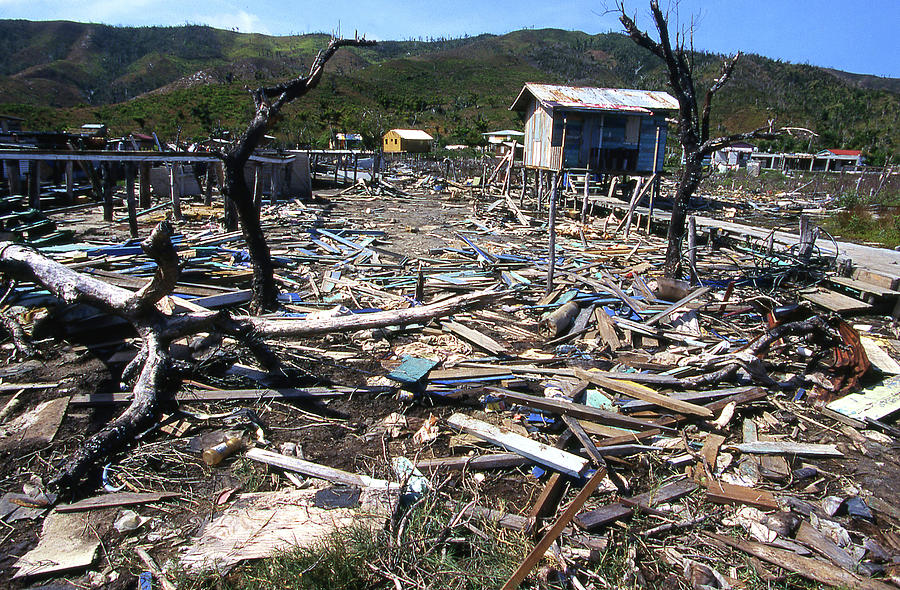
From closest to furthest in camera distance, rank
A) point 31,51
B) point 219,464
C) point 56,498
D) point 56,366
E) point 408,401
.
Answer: point 56,498 → point 219,464 → point 408,401 → point 56,366 → point 31,51

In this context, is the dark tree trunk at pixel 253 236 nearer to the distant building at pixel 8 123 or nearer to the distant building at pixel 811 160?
the distant building at pixel 8 123

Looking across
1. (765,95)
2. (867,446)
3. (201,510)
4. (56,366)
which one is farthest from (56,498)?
(765,95)

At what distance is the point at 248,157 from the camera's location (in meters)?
7.76

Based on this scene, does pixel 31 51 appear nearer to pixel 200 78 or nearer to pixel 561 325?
pixel 200 78

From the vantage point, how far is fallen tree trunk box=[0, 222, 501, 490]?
15.8 ft

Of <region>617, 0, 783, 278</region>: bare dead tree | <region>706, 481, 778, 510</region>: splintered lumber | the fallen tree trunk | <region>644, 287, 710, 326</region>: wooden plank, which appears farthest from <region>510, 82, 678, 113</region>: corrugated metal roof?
<region>706, 481, 778, 510</region>: splintered lumber

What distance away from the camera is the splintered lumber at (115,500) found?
3.89 metres

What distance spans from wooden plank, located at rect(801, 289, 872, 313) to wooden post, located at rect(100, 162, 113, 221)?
696 inches

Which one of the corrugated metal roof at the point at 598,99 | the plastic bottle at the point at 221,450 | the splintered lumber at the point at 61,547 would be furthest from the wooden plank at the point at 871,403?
the corrugated metal roof at the point at 598,99

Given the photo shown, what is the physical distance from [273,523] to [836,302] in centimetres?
1015

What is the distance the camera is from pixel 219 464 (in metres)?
4.50

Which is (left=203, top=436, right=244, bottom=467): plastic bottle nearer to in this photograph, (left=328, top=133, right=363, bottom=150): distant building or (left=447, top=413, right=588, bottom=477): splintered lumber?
(left=447, top=413, right=588, bottom=477): splintered lumber

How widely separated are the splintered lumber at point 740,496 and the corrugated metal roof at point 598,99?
58.1ft

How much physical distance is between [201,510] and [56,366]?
3821 mm
